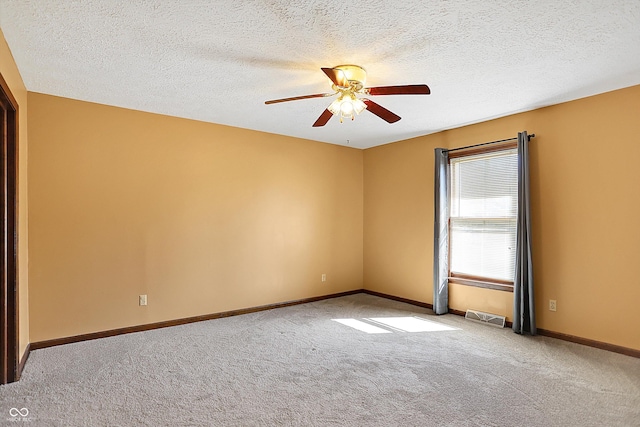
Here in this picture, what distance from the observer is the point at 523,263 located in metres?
3.92

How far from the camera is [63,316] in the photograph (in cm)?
359

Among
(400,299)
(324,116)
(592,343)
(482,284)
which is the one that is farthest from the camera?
(400,299)

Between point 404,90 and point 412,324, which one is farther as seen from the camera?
point 412,324

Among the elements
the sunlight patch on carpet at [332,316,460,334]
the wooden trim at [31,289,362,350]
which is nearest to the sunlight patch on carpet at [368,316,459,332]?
the sunlight patch on carpet at [332,316,460,334]

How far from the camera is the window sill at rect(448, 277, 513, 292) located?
425 cm

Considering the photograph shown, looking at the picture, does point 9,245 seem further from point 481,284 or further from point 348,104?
point 481,284

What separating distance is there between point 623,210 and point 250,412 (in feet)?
12.2

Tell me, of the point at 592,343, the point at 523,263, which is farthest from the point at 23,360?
the point at 592,343

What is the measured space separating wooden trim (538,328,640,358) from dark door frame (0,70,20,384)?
4.92 m

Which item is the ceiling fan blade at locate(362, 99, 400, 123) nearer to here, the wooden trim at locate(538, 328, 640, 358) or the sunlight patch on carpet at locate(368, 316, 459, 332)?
the sunlight patch on carpet at locate(368, 316, 459, 332)

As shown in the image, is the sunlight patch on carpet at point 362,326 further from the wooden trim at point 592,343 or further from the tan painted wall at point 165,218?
the wooden trim at point 592,343

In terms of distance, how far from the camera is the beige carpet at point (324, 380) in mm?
2322

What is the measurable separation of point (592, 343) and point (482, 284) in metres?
1.23

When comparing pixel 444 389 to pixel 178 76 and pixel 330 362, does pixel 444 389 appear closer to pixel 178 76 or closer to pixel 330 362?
pixel 330 362
